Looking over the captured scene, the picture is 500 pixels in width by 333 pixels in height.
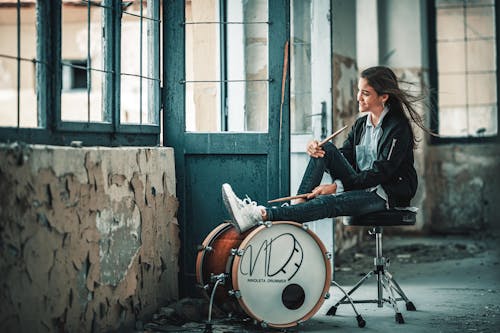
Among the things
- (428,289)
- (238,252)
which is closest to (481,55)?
(428,289)

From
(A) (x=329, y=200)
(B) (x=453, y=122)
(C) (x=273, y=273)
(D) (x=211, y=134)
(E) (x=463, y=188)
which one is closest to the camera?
(C) (x=273, y=273)

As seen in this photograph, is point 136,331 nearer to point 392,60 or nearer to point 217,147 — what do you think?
point 217,147

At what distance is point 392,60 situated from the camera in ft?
28.1

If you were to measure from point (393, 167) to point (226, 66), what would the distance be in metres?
1.36

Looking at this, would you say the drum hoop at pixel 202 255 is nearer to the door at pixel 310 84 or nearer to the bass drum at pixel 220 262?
the bass drum at pixel 220 262

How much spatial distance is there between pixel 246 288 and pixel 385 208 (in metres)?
0.98

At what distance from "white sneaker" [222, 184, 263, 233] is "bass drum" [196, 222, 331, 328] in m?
0.04

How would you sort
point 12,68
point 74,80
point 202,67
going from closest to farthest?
1. point 202,67
2. point 74,80
3. point 12,68

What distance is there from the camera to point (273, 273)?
412 centimetres

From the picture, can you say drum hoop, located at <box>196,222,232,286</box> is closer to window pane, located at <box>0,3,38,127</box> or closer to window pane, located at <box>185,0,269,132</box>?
window pane, located at <box>185,0,269,132</box>

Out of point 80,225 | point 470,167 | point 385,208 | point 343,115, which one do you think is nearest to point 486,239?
point 470,167

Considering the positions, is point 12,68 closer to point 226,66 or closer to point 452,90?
point 452,90

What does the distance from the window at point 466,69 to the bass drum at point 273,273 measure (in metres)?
4.82

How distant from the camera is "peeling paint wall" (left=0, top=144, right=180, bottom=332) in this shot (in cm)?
327
